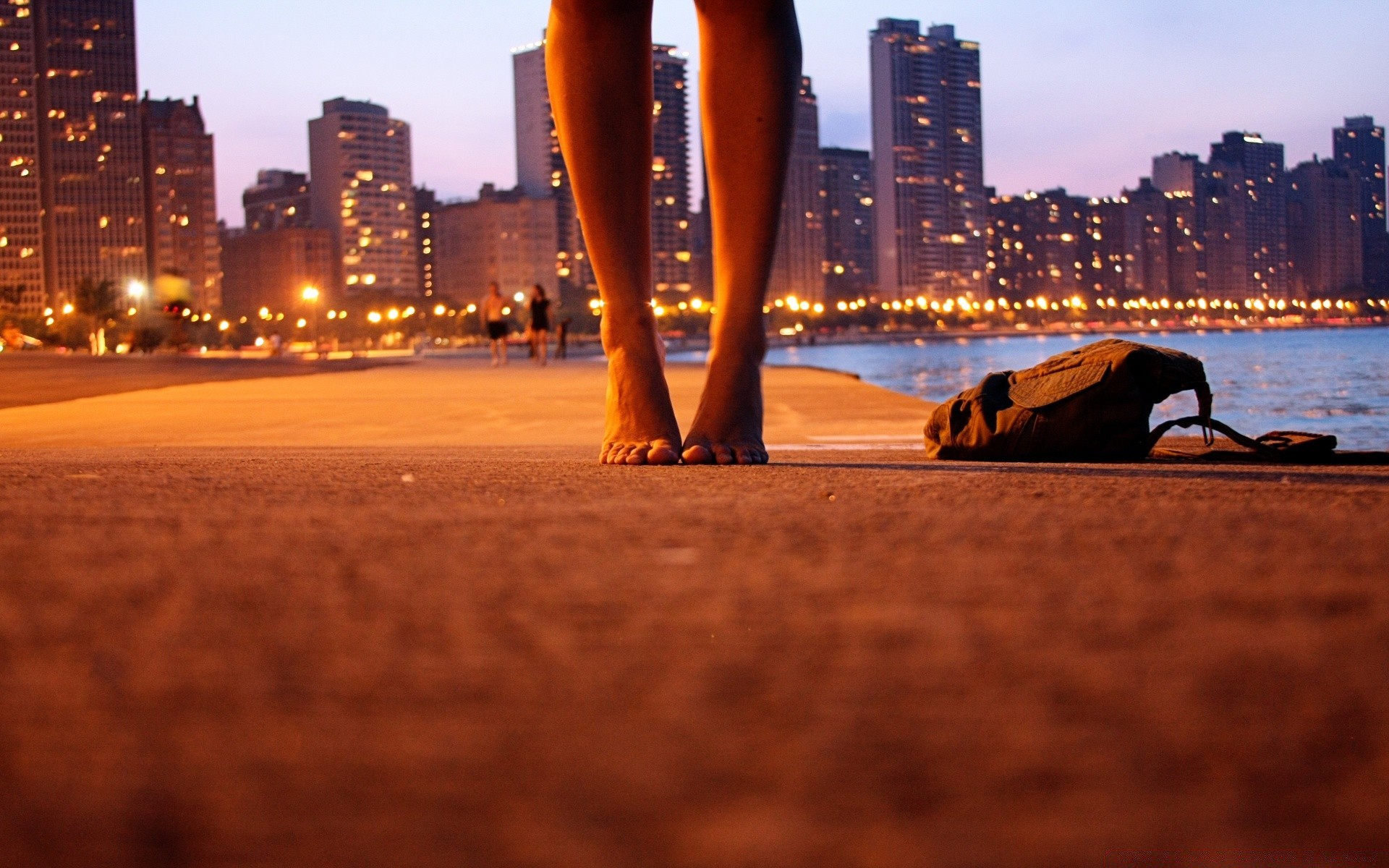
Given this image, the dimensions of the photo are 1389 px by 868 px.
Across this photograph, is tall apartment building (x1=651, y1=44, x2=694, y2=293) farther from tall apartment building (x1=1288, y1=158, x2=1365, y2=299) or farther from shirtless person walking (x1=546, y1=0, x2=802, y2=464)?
shirtless person walking (x1=546, y1=0, x2=802, y2=464)

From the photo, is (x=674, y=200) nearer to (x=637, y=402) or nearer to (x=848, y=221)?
(x=848, y=221)

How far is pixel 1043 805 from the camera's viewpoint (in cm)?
41

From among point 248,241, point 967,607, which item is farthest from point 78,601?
point 248,241

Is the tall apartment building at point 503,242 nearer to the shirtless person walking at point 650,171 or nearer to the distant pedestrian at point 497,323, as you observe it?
the distant pedestrian at point 497,323

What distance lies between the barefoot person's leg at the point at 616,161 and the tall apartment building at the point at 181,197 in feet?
470

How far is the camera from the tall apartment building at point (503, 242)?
14388 centimetres

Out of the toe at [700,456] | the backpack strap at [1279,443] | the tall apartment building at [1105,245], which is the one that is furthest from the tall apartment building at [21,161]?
the backpack strap at [1279,443]

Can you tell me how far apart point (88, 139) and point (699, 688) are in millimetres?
143822

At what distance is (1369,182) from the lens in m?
55.7

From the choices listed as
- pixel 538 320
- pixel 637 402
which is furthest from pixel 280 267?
pixel 637 402

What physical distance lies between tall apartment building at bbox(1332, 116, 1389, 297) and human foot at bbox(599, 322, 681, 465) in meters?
36.7

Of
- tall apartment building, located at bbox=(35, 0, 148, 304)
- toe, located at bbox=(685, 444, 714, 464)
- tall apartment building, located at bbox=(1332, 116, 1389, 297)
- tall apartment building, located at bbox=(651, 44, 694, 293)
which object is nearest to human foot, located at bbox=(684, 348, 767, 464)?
toe, located at bbox=(685, 444, 714, 464)

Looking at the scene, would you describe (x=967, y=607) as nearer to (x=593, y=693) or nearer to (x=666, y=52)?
(x=593, y=693)

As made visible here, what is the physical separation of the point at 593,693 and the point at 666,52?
127 meters
